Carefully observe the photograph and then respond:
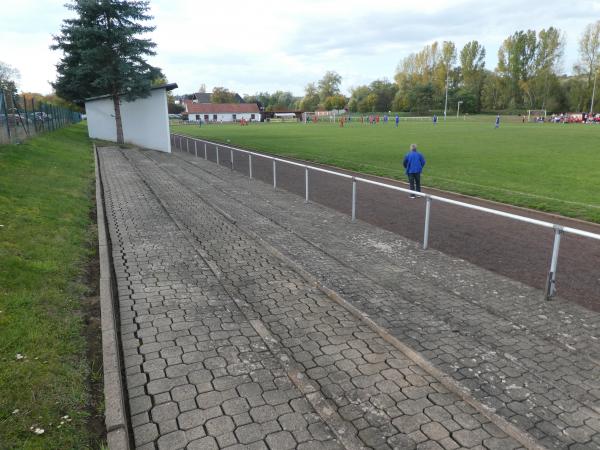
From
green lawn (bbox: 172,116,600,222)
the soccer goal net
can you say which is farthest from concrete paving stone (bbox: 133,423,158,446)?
the soccer goal net

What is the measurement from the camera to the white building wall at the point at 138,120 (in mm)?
26969

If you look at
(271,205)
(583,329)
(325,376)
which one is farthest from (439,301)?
(271,205)

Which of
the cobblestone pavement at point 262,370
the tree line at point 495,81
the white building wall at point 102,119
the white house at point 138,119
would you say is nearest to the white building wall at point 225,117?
the tree line at point 495,81

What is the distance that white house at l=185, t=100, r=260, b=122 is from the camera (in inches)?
4407

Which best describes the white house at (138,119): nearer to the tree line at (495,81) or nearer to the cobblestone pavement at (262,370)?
the cobblestone pavement at (262,370)

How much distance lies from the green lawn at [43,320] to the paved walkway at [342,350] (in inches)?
18.2

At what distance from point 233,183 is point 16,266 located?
366 inches

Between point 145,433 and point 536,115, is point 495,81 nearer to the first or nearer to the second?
point 536,115

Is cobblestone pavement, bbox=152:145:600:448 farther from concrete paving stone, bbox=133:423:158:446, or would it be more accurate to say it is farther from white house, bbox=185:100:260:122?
white house, bbox=185:100:260:122

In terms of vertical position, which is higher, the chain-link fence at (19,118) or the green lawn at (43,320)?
the chain-link fence at (19,118)

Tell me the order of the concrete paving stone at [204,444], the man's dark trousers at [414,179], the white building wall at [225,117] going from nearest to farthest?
the concrete paving stone at [204,444] < the man's dark trousers at [414,179] < the white building wall at [225,117]

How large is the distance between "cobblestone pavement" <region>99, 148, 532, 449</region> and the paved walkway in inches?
0.6

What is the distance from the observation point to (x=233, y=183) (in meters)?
14.9

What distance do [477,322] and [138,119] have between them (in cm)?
2763
